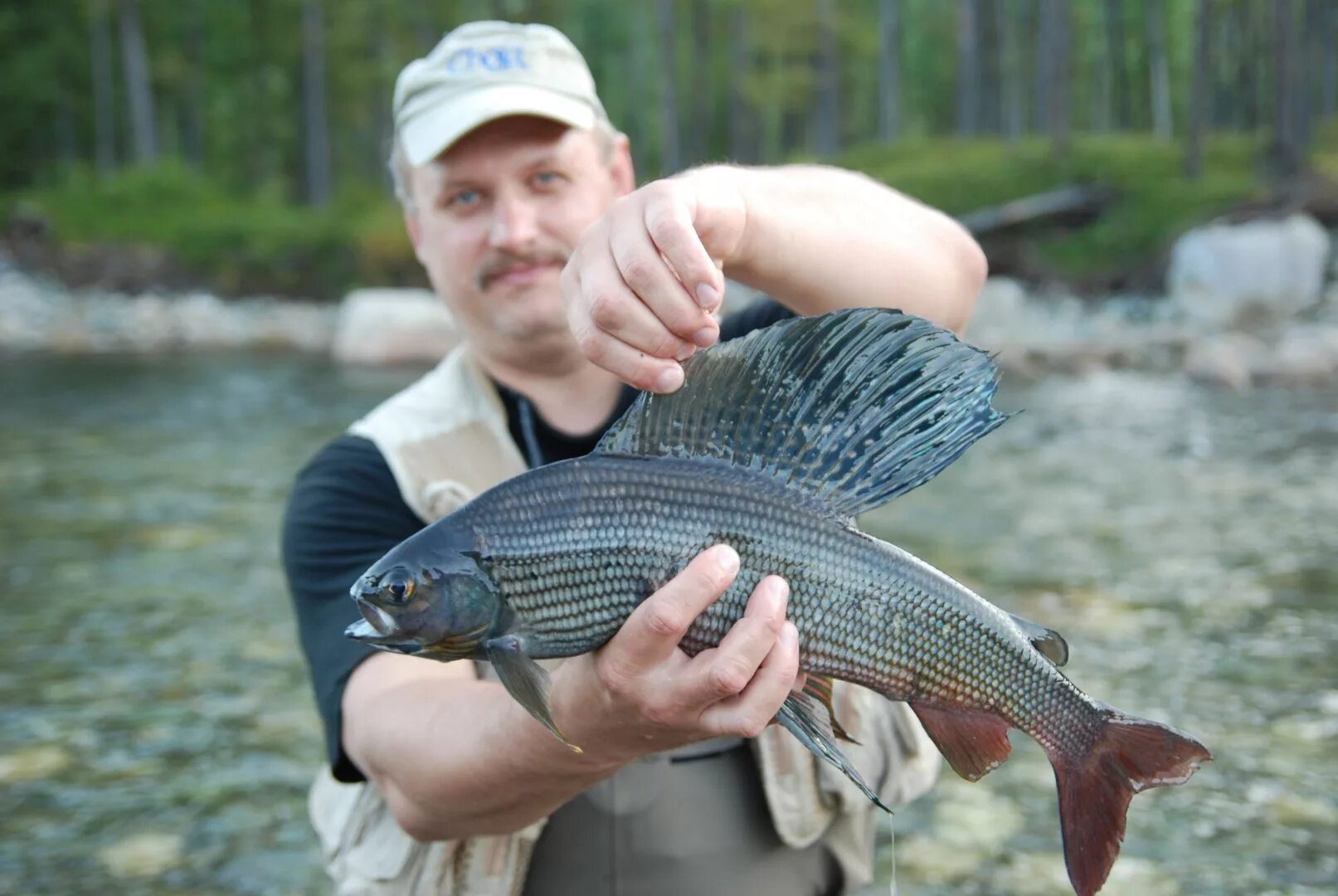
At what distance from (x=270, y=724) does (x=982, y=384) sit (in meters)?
5.21

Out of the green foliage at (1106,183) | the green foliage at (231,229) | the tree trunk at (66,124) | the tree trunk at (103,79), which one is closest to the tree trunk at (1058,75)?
the green foliage at (1106,183)

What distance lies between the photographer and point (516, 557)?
1984 mm

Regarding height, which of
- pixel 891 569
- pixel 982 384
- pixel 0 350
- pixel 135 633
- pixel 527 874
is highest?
pixel 982 384

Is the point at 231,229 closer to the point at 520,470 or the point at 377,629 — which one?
the point at 520,470

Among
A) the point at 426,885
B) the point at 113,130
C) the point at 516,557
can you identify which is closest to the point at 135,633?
the point at 426,885

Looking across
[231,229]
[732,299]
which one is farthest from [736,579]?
[231,229]

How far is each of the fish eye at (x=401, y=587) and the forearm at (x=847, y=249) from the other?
93 centimetres

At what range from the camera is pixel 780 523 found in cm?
199

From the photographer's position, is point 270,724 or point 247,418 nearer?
point 270,724

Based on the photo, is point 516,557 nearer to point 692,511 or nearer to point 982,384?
point 692,511

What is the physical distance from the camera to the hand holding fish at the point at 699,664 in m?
1.88

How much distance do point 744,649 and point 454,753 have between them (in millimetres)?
966

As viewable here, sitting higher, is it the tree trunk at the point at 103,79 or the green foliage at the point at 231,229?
the tree trunk at the point at 103,79

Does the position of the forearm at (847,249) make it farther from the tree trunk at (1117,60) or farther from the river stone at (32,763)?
the tree trunk at (1117,60)
